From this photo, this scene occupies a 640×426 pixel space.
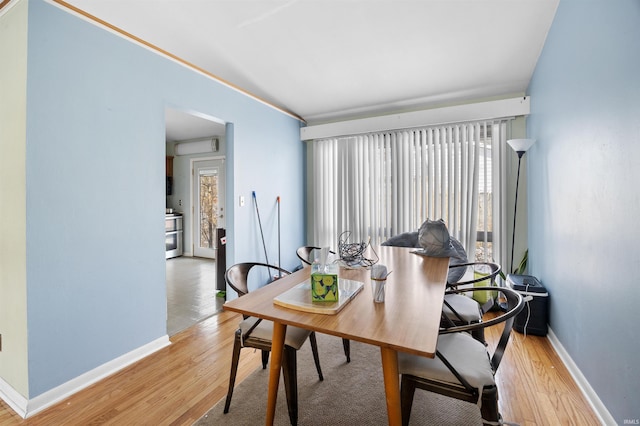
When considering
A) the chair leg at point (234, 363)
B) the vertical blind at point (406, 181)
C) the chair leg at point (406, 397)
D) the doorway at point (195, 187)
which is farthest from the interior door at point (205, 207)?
the chair leg at point (406, 397)

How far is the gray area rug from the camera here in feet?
5.21

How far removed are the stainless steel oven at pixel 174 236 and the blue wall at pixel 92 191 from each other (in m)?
4.03

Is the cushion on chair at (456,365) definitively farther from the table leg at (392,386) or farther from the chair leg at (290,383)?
the chair leg at (290,383)

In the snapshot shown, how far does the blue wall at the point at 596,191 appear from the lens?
1.29 meters

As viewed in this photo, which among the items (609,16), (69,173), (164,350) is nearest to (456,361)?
(609,16)

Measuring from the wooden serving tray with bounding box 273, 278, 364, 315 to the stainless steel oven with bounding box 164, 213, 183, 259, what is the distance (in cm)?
548

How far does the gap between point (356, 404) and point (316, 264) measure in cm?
92

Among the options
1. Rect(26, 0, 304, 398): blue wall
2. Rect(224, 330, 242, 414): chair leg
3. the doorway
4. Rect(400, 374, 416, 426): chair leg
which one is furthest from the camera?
the doorway

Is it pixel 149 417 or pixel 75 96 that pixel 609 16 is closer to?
pixel 75 96

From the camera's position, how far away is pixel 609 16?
56.8 inches

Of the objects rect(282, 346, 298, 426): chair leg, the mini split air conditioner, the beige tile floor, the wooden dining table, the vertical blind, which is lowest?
the beige tile floor

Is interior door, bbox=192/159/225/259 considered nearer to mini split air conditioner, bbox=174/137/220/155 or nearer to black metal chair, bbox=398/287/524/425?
mini split air conditioner, bbox=174/137/220/155

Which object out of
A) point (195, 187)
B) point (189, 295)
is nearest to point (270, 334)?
point (189, 295)

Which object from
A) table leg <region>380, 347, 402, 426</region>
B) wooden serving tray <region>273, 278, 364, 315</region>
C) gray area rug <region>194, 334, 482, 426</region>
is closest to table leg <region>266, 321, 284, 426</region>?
wooden serving tray <region>273, 278, 364, 315</region>
